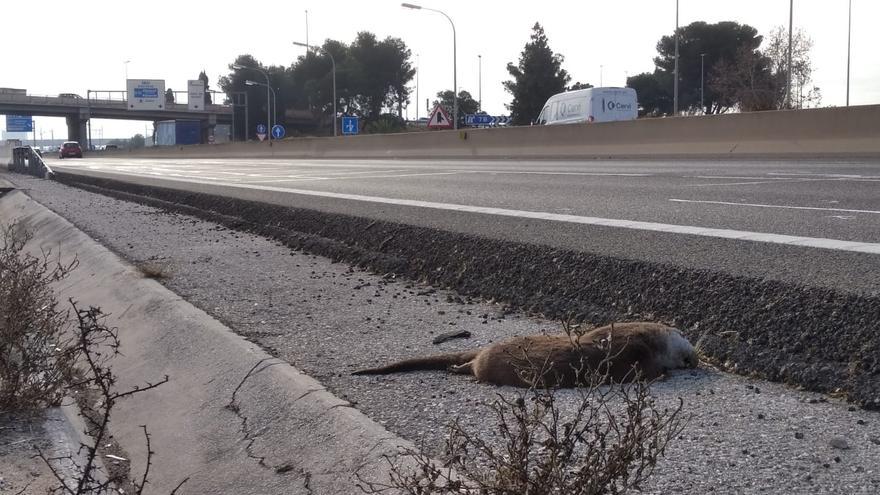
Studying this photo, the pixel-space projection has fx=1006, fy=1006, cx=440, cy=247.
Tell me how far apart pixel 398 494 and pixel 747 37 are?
81954mm

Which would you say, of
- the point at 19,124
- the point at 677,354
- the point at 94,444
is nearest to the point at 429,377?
the point at 677,354

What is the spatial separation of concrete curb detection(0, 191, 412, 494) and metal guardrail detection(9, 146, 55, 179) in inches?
1012

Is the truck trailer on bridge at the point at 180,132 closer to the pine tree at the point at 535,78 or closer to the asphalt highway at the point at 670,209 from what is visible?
the pine tree at the point at 535,78

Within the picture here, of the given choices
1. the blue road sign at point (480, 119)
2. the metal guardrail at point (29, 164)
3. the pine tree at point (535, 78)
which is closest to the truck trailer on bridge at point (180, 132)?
the pine tree at point (535, 78)

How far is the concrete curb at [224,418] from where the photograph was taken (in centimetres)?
408

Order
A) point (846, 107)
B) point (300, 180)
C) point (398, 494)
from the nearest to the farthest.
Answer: point (398, 494) → point (300, 180) → point (846, 107)

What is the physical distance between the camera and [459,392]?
4.65 m

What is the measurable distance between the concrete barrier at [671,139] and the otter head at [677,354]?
1758 centimetres

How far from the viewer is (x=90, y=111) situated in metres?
103

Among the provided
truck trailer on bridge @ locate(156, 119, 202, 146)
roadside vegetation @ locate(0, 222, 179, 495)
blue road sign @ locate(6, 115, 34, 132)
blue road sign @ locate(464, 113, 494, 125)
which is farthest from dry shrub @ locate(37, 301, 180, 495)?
blue road sign @ locate(6, 115, 34, 132)

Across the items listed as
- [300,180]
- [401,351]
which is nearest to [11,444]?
[401,351]

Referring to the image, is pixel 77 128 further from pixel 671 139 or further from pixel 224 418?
pixel 224 418

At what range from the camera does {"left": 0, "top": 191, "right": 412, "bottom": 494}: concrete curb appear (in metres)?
4.08

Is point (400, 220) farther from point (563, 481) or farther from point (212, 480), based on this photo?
point (563, 481)
